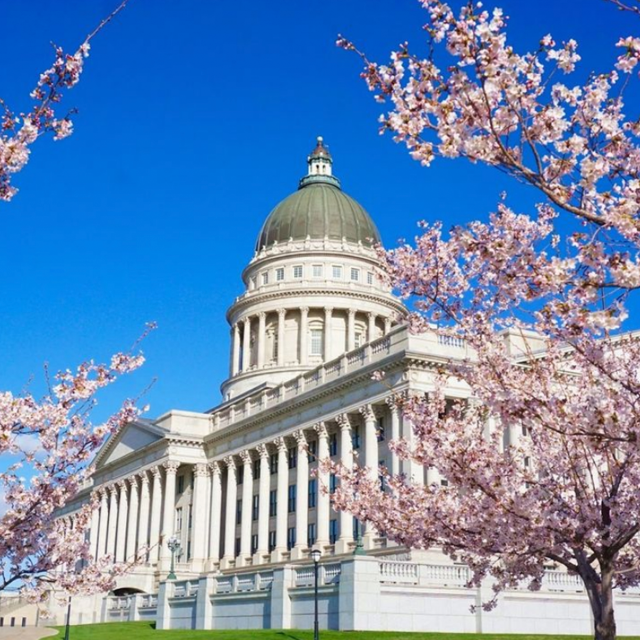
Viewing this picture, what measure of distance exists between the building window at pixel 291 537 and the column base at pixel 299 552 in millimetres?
3446

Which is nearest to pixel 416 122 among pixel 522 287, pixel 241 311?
pixel 522 287

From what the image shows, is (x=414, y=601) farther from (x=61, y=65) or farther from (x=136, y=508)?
(x=136, y=508)

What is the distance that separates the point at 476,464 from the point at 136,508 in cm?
8625

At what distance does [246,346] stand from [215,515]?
2610 cm

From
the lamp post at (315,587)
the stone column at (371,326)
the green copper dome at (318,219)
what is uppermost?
the green copper dome at (318,219)

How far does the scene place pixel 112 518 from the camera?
109 metres

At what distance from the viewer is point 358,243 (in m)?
118

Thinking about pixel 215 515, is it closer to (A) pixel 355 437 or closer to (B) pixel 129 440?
(B) pixel 129 440

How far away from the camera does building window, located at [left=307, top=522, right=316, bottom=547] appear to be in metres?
77.6

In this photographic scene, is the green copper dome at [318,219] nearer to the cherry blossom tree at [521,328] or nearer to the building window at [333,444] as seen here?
the building window at [333,444]

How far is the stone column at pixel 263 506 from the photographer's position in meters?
83.1

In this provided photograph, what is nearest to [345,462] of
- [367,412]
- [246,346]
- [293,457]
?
[367,412]

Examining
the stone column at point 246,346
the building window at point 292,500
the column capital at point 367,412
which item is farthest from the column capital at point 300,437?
the stone column at point 246,346

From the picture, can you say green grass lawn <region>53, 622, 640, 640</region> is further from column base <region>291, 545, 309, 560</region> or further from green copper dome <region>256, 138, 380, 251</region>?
green copper dome <region>256, 138, 380, 251</region>
